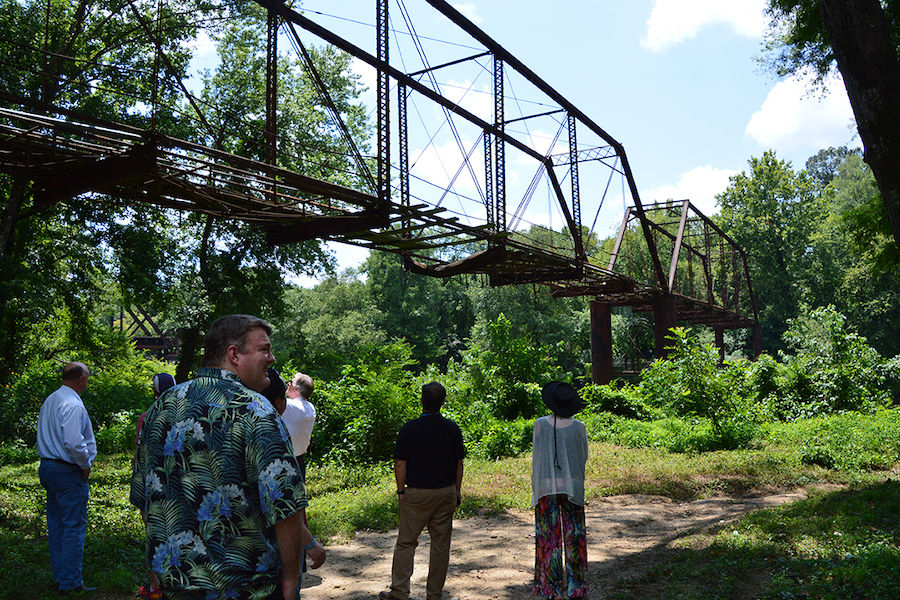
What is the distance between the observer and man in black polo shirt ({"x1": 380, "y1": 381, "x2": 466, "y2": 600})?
5.57 metres

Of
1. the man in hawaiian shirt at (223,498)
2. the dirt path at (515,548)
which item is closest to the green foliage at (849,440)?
the dirt path at (515,548)

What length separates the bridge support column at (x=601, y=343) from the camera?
23266 mm

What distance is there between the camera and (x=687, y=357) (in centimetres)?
1490

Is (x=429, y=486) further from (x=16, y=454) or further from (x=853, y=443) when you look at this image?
(x=16, y=454)

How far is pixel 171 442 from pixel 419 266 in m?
11.2

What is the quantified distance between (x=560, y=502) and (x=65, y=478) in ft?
14.8

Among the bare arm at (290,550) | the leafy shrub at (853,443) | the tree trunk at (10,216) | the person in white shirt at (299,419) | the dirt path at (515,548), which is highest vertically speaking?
the tree trunk at (10,216)

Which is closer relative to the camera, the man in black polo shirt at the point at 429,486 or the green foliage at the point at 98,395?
the man in black polo shirt at the point at 429,486

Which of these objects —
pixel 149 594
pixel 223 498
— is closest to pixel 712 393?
pixel 149 594

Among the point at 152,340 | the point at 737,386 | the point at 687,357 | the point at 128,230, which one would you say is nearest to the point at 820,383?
the point at 737,386

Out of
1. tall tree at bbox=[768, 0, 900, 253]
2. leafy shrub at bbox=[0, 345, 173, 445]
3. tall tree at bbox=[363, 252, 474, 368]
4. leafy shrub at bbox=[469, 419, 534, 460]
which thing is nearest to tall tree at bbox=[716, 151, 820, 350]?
tall tree at bbox=[363, 252, 474, 368]

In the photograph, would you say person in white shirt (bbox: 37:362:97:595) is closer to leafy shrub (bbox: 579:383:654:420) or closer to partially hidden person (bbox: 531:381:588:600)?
partially hidden person (bbox: 531:381:588:600)

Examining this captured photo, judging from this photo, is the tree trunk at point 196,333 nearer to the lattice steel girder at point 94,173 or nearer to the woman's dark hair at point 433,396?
the lattice steel girder at point 94,173

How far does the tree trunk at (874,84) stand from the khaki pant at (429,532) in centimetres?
498
